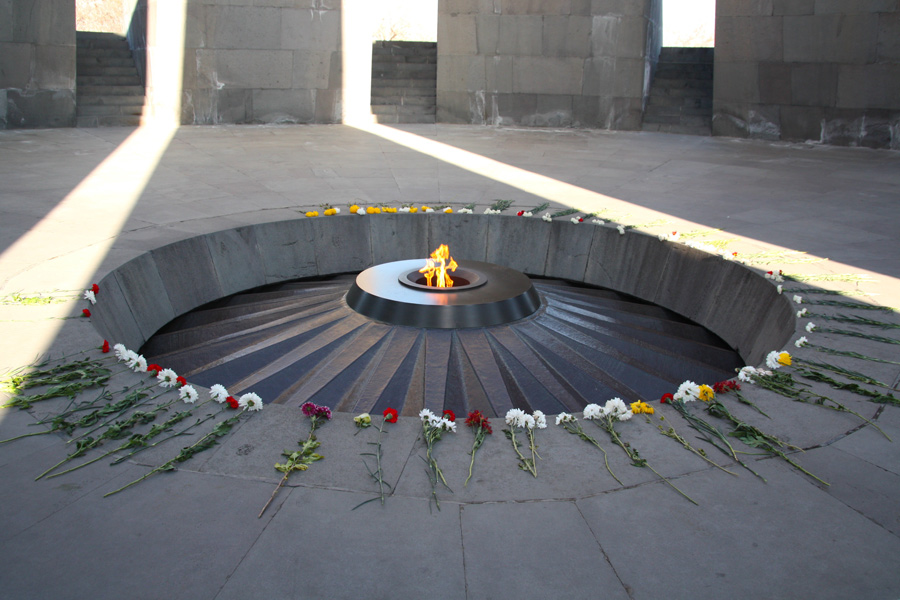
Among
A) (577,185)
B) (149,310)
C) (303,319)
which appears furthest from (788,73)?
(149,310)

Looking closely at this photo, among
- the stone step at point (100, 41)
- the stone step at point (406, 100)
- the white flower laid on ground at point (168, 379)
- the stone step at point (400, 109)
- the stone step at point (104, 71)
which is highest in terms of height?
A: the stone step at point (100, 41)

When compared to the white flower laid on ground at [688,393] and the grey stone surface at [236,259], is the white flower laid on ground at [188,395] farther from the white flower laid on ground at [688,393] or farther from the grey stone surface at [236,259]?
the grey stone surface at [236,259]

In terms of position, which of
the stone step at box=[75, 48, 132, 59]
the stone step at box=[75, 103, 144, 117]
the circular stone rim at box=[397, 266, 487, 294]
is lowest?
the circular stone rim at box=[397, 266, 487, 294]

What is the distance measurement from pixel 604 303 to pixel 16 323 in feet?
19.2

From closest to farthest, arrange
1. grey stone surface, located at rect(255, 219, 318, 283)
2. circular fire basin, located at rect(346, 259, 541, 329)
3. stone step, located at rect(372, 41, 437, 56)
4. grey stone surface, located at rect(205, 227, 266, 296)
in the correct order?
1. circular fire basin, located at rect(346, 259, 541, 329)
2. grey stone surface, located at rect(205, 227, 266, 296)
3. grey stone surface, located at rect(255, 219, 318, 283)
4. stone step, located at rect(372, 41, 437, 56)

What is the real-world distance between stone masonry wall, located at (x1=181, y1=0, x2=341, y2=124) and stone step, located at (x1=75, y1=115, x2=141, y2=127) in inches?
41.7

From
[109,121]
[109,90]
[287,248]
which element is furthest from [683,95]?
[109,90]

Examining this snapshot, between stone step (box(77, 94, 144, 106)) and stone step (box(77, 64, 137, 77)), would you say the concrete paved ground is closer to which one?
stone step (box(77, 94, 144, 106))

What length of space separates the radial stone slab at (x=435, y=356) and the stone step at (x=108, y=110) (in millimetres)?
9343

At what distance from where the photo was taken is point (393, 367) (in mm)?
6211

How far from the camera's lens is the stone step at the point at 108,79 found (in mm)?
15945

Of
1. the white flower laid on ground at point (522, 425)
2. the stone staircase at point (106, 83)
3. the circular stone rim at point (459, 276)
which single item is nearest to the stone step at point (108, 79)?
the stone staircase at point (106, 83)

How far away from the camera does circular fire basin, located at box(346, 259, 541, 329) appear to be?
6668mm

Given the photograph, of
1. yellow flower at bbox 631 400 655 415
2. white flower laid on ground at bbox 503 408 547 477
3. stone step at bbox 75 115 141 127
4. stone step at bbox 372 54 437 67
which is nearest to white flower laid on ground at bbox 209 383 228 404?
white flower laid on ground at bbox 503 408 547 477
